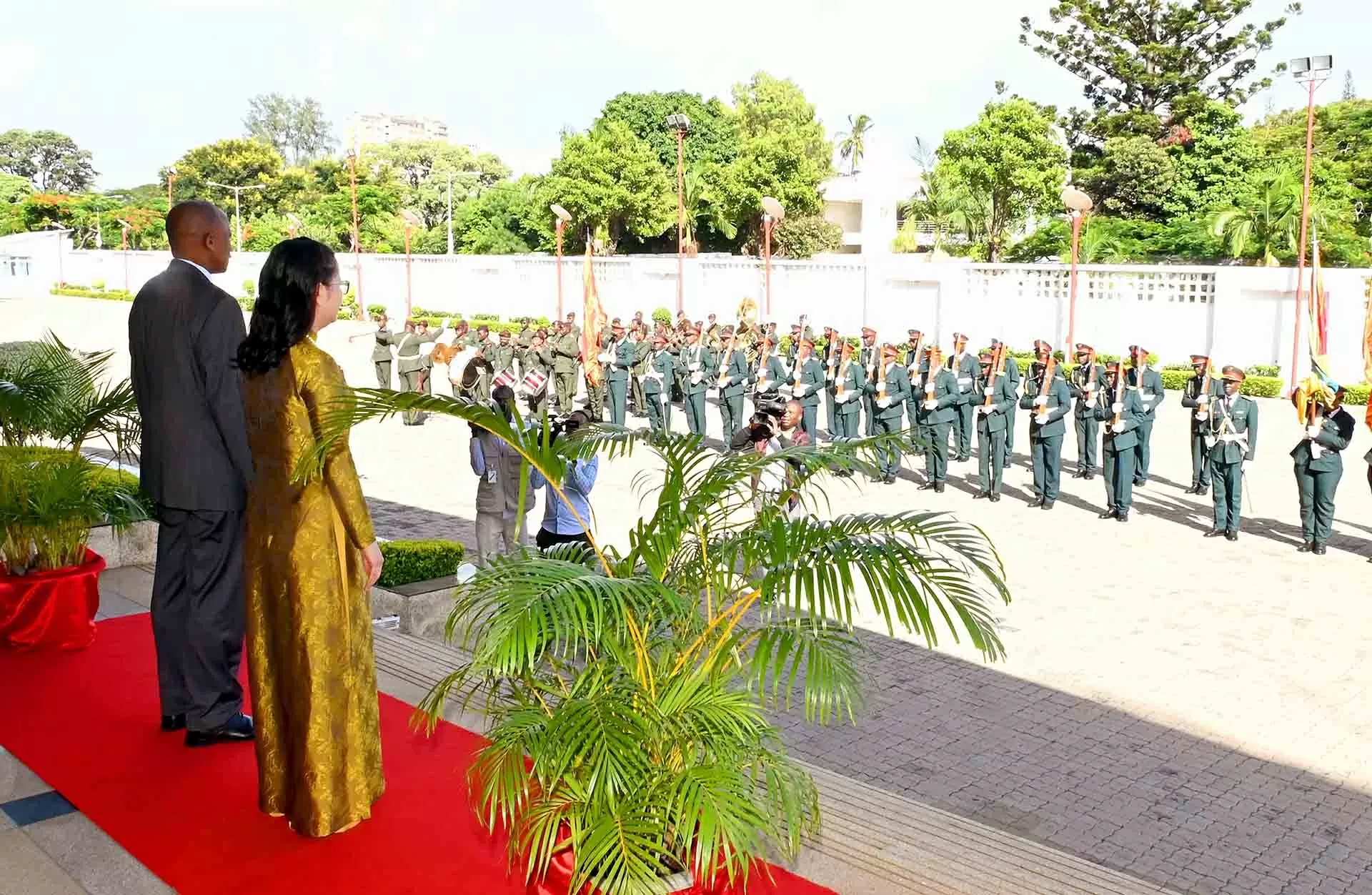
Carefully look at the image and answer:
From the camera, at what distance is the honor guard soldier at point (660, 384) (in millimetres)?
17453

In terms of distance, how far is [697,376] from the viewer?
17406 millimetres

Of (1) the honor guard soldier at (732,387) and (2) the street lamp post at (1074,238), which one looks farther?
(2) the street lamp post at (1074,238)

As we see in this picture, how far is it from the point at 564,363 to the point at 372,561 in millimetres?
15525

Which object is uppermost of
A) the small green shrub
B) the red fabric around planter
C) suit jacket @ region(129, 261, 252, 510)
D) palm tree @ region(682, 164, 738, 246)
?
palm tree @ region(682, 164, 738, 246)

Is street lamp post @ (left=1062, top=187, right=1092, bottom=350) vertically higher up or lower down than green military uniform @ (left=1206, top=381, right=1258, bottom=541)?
higher up

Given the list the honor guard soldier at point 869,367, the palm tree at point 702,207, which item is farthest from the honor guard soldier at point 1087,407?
the palm tree at point 702,207

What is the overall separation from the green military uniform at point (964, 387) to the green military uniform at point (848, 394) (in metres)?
1.07

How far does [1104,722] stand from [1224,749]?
1.97 ft

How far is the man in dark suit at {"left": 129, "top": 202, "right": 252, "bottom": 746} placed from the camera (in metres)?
4.66

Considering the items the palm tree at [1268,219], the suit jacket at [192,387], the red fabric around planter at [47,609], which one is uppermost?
the palm tree at [1268,219]

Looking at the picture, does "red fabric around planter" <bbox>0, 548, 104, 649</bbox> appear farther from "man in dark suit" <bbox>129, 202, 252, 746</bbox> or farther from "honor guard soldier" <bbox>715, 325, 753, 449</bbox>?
"honor guard soldier" <bbox>715, 325, 753, 449</bbox>

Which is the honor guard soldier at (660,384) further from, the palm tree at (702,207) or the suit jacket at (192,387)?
the palm tree at (702,207)

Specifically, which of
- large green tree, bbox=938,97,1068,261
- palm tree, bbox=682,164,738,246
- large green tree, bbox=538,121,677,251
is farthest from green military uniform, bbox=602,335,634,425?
palm tree, bbox=682,164,738,246

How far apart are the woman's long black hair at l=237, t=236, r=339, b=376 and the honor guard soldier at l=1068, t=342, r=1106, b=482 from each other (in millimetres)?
10779
